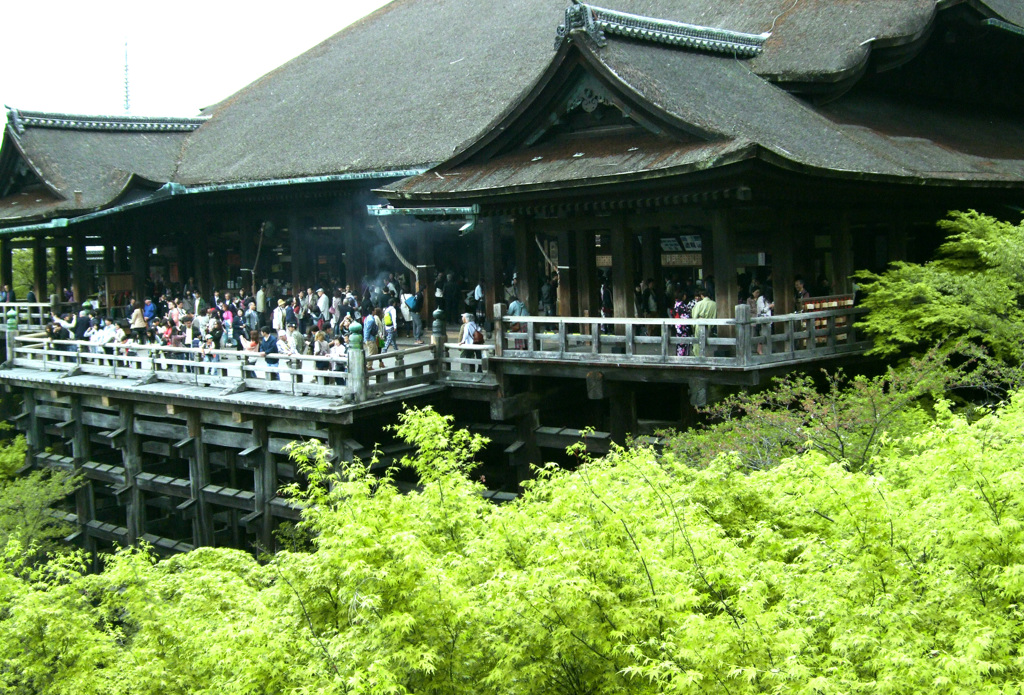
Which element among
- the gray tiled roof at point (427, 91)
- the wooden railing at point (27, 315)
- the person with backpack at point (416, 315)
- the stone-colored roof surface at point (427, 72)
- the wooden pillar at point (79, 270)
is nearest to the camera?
the gray tiled roof at point (427, 91)

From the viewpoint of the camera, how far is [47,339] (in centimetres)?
2716

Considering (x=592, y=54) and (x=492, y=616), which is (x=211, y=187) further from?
(x=492, y=616)

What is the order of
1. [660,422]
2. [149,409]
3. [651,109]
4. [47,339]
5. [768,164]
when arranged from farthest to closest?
[47,339], [149,409], [660,422], [651,109], [768,164]

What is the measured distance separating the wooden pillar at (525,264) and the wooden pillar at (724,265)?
3982mm

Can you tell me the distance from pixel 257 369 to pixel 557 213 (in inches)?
240

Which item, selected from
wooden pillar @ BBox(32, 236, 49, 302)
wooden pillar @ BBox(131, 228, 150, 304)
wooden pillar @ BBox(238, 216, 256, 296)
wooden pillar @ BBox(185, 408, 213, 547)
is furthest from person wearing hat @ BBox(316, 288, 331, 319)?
wooden pillar @ BBox(32, 236, 49, 302)

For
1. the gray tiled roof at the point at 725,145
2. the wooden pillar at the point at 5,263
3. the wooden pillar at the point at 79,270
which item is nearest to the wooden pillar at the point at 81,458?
the wooden pillar at the point at 79,270

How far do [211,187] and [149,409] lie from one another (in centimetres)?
771

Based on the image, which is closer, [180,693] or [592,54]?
[180,693]

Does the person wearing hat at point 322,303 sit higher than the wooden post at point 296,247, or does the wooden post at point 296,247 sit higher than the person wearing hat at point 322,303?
the wooden post at point 296,247

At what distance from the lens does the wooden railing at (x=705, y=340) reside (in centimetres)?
1645

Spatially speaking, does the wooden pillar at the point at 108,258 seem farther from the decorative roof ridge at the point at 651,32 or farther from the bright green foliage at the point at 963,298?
the bright green foliage at the point at 963,298

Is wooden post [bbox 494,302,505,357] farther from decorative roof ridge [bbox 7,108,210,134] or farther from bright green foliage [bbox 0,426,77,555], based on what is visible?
decorative roof ridge [bbox 7,108,210,134]

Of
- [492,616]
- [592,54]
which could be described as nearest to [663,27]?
[592,54]
